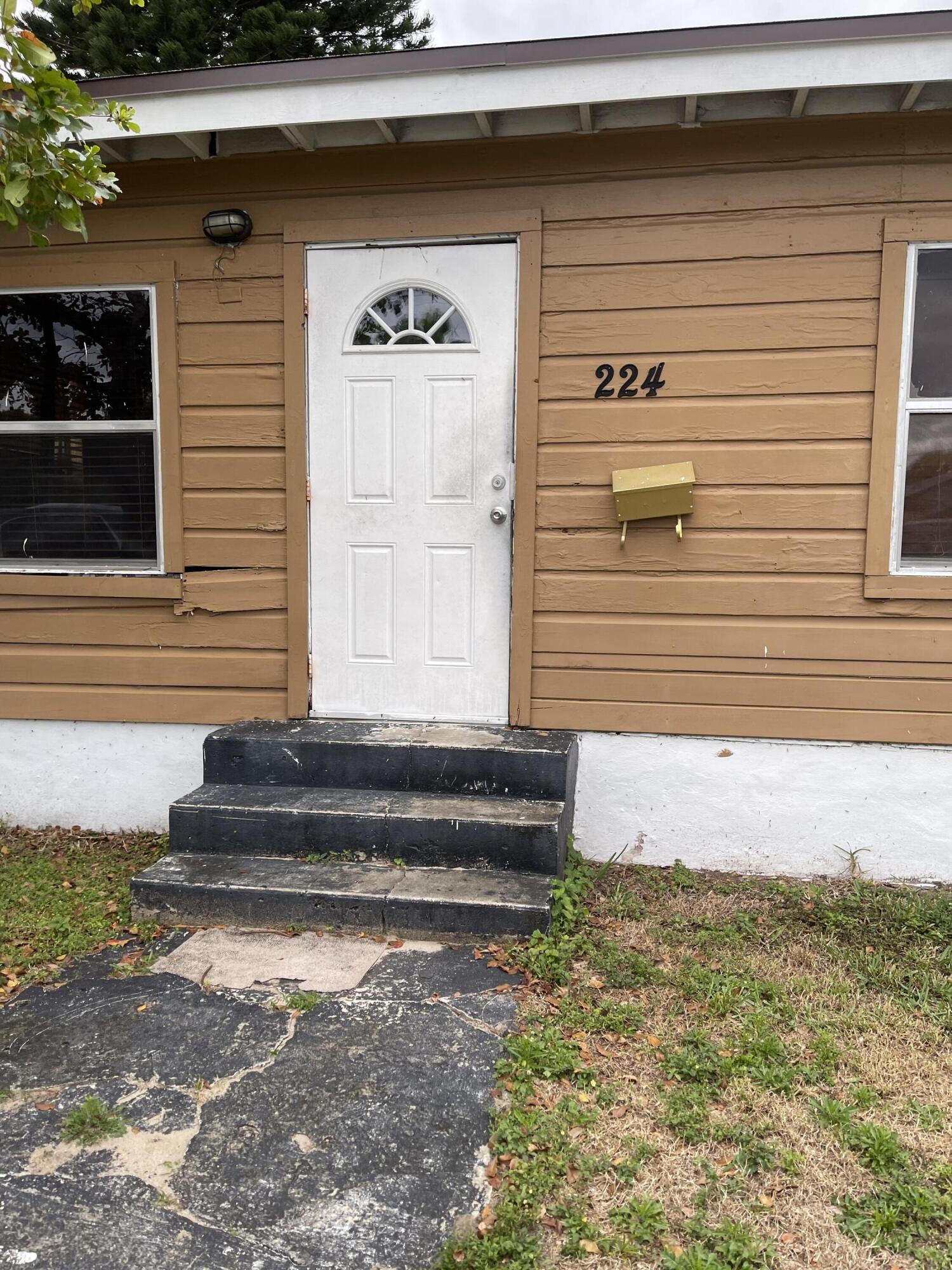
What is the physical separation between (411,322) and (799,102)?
177 cm

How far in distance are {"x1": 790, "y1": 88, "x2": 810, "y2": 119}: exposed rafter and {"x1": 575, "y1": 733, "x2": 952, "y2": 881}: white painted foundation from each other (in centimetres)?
258

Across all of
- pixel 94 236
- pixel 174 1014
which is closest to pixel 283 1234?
pixel 174 1014

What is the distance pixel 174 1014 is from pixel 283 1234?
3.25 feet

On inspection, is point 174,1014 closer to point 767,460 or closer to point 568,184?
point 767,460

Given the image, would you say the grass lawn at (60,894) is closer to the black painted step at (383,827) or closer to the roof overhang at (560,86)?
the black painted step at (383,827)

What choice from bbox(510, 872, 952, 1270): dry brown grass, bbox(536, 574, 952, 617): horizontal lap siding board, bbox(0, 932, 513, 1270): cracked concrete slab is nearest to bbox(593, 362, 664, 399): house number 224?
bbox(536, 574, 952, 617): horizontal lap siding board

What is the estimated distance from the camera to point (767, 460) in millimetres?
3768

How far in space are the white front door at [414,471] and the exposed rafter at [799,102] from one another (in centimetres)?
122

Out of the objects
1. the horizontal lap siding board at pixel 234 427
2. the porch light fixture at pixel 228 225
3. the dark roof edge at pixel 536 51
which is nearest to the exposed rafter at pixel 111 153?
the dark roof edge at pixel 536 51

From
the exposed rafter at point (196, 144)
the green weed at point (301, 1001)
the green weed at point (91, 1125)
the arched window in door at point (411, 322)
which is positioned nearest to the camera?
the green weed at point (91, 1125)

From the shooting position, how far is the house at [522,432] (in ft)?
11.9

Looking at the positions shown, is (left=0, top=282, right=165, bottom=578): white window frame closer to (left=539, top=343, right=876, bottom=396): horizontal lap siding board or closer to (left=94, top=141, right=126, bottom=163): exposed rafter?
(left=94, top=141, right=126, bottom=163): exposed rafter

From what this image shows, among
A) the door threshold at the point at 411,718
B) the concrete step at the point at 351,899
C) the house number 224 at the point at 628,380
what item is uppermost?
the house number 224 at the point at 628,380

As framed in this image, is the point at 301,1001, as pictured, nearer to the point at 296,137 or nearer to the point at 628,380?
the point at 628,380
